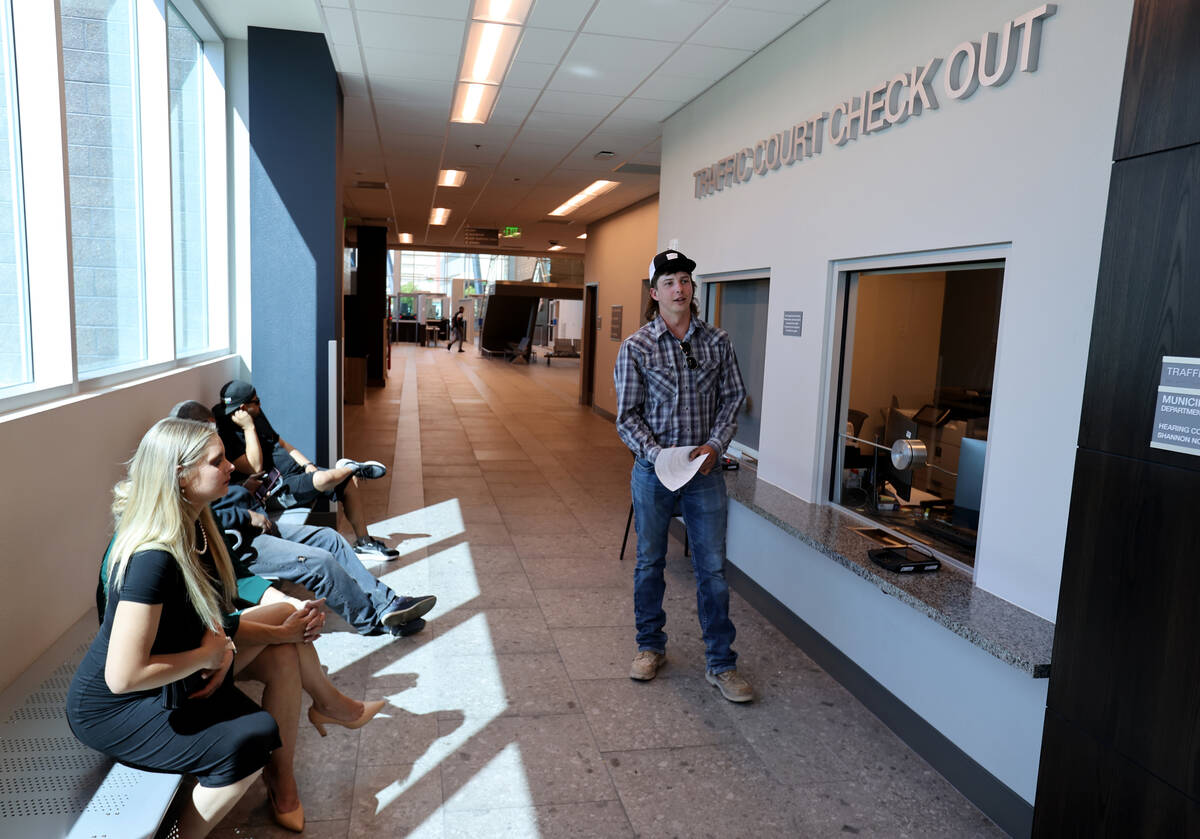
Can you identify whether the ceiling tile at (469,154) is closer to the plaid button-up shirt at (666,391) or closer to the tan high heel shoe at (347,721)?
the plaid button-up shirt at (666,391)

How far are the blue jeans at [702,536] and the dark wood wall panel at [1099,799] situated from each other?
1.52 metres

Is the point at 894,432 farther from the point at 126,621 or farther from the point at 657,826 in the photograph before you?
the point at 126,621

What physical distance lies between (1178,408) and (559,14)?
4.08 metres

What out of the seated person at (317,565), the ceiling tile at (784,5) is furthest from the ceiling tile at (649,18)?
the seated person at (317,565)

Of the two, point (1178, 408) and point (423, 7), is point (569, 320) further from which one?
point (1178, 408)

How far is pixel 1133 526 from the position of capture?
1920 millimetres

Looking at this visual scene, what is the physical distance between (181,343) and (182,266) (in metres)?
0.60

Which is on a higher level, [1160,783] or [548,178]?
[548,178]

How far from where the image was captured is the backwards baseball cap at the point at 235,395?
4.79m

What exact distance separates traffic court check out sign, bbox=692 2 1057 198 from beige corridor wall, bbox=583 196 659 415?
17.9ft

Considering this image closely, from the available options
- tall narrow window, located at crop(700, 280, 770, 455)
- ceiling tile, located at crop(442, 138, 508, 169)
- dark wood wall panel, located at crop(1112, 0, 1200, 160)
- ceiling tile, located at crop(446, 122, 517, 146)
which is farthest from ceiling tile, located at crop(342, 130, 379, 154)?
dark wood wall panel, located at crop(1112, 0, 1200, 160)

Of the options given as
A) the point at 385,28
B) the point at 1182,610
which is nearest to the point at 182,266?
the point at 385,28

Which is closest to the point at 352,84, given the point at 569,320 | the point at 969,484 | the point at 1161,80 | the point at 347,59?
the point at 347,59

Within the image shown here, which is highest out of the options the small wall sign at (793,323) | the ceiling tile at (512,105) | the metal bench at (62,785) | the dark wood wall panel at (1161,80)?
the ceiling tile at (512,105)
